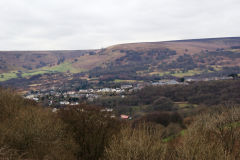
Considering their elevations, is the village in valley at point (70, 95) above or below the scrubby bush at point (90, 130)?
below

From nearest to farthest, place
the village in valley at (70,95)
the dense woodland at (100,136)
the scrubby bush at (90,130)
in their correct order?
the dense woodland at (100,136)
the scrubby bush at (90,130)
the village in valley at (70,95)

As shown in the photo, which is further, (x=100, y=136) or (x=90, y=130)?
(x=90, y=130)

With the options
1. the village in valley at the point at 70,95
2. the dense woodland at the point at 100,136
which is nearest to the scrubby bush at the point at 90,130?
the dense woodland at the point at 100,136

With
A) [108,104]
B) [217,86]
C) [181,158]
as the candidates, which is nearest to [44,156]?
[181,158]

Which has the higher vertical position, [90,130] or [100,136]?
[90,130]

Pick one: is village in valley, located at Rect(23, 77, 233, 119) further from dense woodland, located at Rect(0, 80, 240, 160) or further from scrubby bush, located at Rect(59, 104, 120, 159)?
dense woodland, located at Rect(0, 80, 240, 160)

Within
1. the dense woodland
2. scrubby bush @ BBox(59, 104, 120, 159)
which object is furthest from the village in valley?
the dense woodland

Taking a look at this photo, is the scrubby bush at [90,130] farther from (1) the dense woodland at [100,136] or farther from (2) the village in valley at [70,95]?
(2) the village in valley at [70,95]

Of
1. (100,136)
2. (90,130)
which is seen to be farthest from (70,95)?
(100,136)

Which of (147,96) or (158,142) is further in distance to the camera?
(147,96)

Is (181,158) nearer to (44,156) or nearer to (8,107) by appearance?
(44,156)

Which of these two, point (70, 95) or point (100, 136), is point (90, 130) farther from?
point (70, 95)
